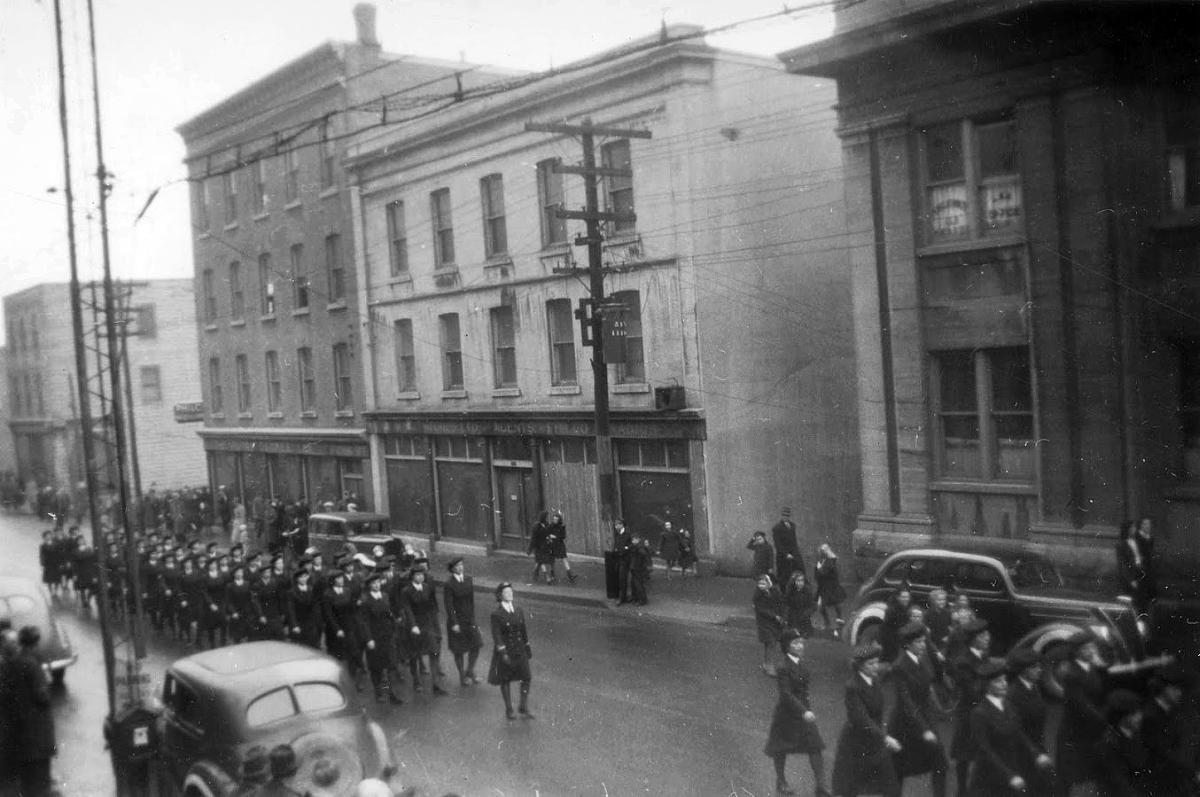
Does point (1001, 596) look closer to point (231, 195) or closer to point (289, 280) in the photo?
point (289, 280)

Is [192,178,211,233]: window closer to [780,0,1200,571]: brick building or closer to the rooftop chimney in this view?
the rooftop chimney

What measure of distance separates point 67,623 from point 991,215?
1933 cm

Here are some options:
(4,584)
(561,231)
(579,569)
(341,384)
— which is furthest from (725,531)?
(341,384)

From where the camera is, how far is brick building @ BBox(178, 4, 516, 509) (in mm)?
34719

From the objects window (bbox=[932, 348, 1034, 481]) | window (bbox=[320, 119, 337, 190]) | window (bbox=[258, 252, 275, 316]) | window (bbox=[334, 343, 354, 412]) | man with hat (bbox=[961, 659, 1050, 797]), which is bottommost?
man with hat (bbox=[961, 659, 1050, 797])

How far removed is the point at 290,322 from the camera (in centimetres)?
3778

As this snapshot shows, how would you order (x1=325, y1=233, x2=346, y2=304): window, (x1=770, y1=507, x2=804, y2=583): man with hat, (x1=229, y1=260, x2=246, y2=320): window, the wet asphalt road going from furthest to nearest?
(x1=229, y1=260, x2=246, y2=320): window → (x1=325, y1=233, x2=346, y2=304): window → (x1=770, y1=507, x2=804, y2=583): man with hat → the wet asphalt road

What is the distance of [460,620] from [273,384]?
26793 mm

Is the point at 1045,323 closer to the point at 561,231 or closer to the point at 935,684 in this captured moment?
the point at 935,684

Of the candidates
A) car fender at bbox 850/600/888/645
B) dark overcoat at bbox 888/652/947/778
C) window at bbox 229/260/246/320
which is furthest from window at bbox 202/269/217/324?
dark overcoat at bbox 888/652/947/778

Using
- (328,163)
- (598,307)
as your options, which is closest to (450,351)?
(328,163)

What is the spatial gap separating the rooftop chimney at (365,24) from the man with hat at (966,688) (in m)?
30.6

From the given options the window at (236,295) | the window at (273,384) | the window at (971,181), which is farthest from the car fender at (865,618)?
the window at (236,295)

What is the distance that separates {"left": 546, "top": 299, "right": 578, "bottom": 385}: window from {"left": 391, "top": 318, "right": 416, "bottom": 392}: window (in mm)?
6717
